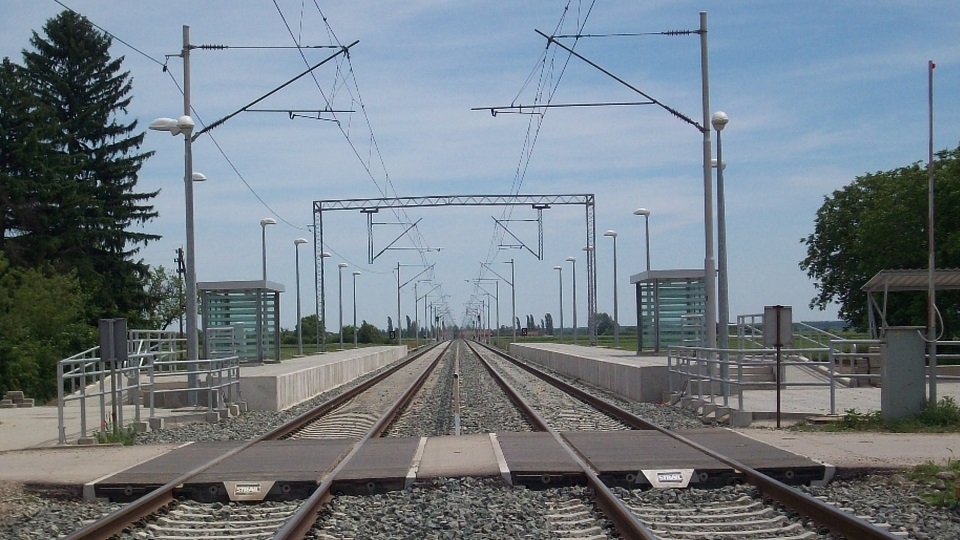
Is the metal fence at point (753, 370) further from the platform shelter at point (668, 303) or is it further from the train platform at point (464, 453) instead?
the platform shelter at point (668, 303)

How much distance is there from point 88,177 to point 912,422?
51.5 metres

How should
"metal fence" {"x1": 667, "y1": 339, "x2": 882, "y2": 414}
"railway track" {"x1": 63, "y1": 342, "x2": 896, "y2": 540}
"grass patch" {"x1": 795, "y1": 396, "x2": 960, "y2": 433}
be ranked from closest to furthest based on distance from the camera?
→ "railway track" {"x1": 63, "y1": 342, "x2": 896, "y2": 540}
"grass patch" {"x1": 795, "y1": 396, "x2": 960, "y2": 433}
"metal fence" {"x1": 667, "y1": 339, "x2": 882, "y2": 414}

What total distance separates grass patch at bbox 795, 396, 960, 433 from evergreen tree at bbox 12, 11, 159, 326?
1727 inches

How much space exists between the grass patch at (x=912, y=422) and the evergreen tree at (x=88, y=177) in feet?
144

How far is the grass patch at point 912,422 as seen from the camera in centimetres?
1667

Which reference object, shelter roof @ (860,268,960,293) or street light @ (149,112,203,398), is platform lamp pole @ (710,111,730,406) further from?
street light @ (149,112,203,398)

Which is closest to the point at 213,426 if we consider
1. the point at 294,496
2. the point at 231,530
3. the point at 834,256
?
the point at 294,496

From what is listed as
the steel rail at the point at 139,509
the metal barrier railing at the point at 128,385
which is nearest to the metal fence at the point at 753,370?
the steel rail at the point at 139,509

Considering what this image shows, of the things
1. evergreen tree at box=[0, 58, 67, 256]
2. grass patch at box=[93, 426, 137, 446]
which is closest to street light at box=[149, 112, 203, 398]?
grass patch at box=[93, 426, 137, 446]

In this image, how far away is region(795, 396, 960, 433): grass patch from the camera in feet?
54.7

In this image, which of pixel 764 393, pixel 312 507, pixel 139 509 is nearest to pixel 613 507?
pixel 312 507

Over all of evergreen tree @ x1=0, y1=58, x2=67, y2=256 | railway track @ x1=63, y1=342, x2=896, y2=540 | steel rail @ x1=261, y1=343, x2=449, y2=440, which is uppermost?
evergreen tree @ x1=0, y1=58, x2=67, y2=256

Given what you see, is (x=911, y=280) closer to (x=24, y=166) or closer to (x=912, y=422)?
(x=912, y=422)

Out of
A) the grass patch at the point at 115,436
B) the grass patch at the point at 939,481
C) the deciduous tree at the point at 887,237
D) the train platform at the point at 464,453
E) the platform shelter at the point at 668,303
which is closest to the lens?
the grass patch at the point at 939,481
